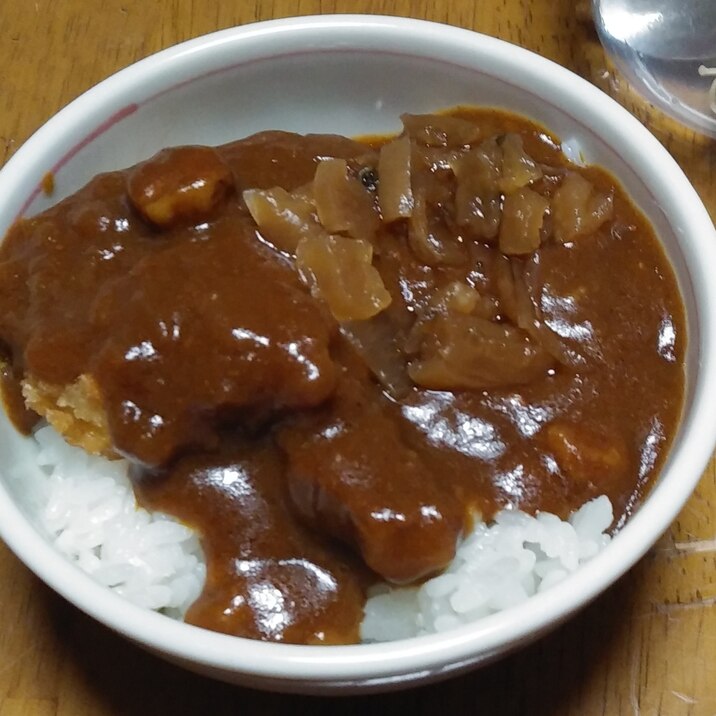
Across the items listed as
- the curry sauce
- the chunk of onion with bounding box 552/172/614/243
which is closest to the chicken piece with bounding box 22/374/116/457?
the curry sauce

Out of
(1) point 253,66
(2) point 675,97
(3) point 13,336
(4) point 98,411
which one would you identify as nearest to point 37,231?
(3) point 13,336

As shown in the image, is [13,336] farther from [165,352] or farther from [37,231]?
[165,352]

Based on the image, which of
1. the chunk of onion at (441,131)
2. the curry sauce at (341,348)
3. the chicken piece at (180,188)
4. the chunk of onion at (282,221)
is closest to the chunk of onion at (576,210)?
the curry sauce at (341,348)

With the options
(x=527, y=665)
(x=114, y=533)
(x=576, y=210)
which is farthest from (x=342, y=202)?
(x=527, y=665)

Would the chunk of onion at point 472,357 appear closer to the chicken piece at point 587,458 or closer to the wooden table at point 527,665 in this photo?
the chicken piece at point 587,458

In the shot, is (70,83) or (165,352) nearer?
(165,352)

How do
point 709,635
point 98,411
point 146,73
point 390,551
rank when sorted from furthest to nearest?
point 146,73
point 709,635
point 98,411
point 390,551

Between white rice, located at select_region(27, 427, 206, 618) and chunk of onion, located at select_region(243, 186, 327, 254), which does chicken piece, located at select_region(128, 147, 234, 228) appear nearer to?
chunk of onion, located at select_region(243, 186, 327, 254)
